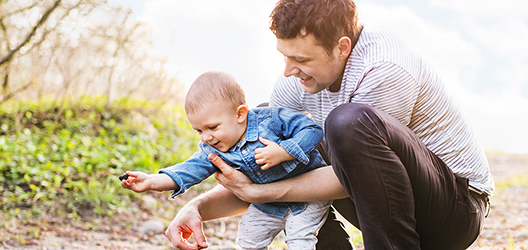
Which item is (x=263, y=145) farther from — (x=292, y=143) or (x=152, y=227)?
(x=152, y=227)

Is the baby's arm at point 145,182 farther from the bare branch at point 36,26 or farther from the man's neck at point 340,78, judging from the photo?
the bare branch at point 36,26

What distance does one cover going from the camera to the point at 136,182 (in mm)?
1766

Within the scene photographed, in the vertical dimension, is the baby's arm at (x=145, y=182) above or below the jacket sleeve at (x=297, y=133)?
below

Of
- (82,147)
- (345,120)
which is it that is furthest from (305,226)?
(82,147)

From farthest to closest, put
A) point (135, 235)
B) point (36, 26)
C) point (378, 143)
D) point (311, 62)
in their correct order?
point (36, 26), point (135, 235), point (311, 62), point (378, 143)

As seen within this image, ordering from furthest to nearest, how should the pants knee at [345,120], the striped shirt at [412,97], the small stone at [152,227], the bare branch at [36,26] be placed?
the bare branch at [36,26] → the small stone at [152,227] → the striped shirt at [412,97] → the pants knee at [345,120]

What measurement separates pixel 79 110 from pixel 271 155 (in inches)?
153

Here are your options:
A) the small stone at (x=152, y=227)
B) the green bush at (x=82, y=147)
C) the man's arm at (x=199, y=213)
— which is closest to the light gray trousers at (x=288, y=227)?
the man's arm at (x=199, y=213)

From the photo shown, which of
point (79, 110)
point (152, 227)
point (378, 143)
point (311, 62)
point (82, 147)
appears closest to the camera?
point (378, 143)

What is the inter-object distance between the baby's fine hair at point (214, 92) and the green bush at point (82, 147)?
6.79ft

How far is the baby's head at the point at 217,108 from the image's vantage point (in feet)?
5.95

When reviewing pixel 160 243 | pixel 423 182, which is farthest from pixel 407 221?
pixel 160 243

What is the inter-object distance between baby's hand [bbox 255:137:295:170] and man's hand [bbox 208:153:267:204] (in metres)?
0.15

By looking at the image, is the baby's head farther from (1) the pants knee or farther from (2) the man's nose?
(1) the pants knee
